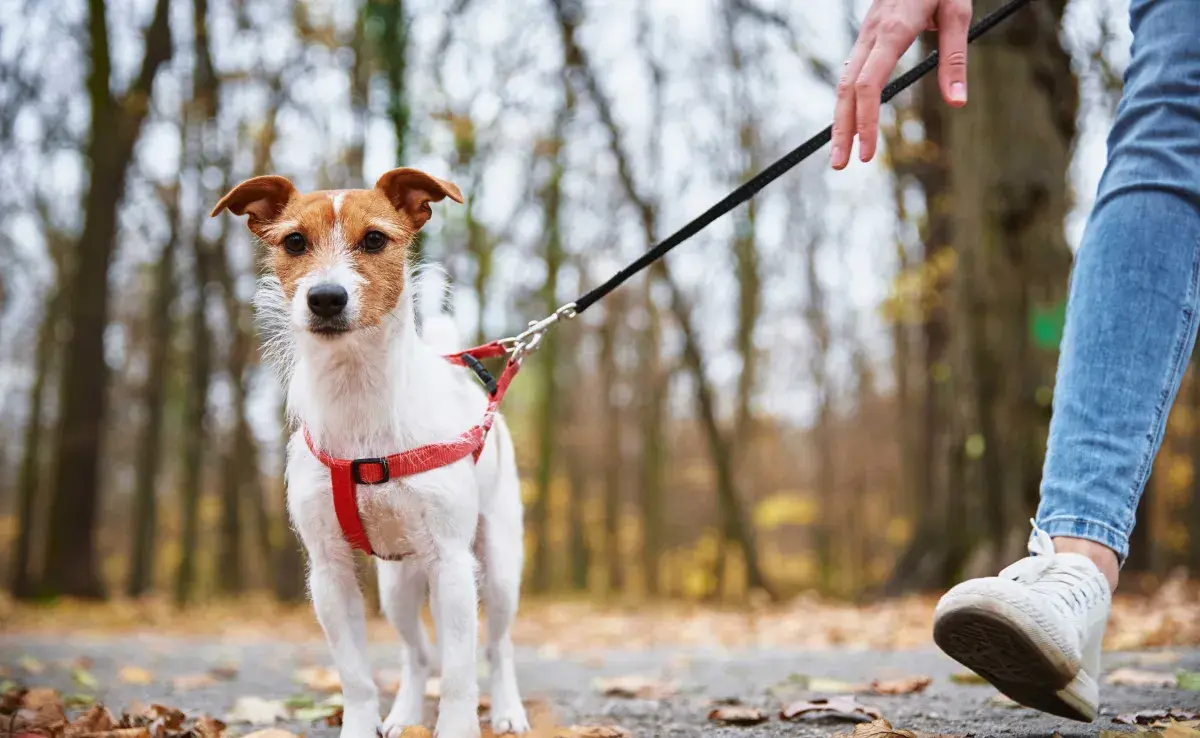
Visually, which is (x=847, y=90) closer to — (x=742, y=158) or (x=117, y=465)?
(x=742, y=158)

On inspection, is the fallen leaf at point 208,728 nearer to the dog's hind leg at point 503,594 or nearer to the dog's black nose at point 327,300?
the dog's hind leg at point 503,594

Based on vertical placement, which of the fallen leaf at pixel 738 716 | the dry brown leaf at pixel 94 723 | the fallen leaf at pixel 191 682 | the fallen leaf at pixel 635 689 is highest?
the dry brown leaf at pixel 94 723

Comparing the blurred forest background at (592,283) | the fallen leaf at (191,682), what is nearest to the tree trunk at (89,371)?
the blurred forest background at (592,283)

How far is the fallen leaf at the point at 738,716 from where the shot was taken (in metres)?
2.89

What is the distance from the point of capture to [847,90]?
90.6 inches

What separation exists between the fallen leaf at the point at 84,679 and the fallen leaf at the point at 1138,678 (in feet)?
14.1

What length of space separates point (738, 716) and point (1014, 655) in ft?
3.72

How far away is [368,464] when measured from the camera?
8.50 feet

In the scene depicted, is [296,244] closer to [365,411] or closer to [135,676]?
[365,411]

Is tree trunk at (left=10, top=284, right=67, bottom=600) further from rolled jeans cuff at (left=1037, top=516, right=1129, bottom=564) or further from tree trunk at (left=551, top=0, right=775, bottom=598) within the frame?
rolled jeans cuff at (left=1037, top=516, right=1129, bottom=564)

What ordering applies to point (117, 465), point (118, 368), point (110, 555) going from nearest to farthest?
point (118, 368)
point (117, 465)
point (110, 555)

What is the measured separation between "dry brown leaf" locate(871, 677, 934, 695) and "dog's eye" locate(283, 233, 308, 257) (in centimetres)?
254

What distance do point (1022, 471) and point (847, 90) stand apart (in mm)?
6282

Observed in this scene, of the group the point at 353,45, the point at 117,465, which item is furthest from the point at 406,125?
the point at 117,465
